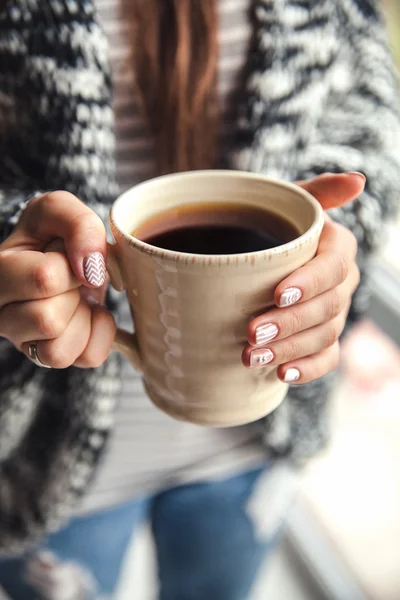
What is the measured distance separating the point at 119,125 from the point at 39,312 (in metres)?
0.33

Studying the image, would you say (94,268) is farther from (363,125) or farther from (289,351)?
(363,125)

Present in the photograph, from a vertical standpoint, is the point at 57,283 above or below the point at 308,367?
above

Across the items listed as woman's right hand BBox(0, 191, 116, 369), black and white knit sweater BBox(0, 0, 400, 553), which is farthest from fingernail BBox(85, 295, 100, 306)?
black and white knit sweater BBox(0, 0, 400, 553)

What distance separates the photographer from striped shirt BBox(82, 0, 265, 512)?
1.85 ft

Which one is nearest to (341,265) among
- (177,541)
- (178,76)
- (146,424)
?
(178,76)

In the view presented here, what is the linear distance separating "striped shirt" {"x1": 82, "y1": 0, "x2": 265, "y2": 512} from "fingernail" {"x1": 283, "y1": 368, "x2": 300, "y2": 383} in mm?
292

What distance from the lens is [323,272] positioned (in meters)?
0.37

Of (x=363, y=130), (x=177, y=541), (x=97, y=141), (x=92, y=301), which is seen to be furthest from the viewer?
(x=177, y=541)

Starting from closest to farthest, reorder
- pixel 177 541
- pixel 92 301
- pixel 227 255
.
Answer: pixel 227 255, pixel 92 301, pixel 177 541

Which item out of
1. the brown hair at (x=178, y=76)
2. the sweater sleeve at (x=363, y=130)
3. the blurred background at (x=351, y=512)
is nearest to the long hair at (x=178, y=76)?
the brown hair at (x=178, y=76)

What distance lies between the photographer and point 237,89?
0.59m

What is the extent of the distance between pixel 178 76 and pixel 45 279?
1.04ft

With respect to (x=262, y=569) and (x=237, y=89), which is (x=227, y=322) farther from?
(x=262, y=569)

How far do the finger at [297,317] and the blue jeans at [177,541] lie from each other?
0.48 m
